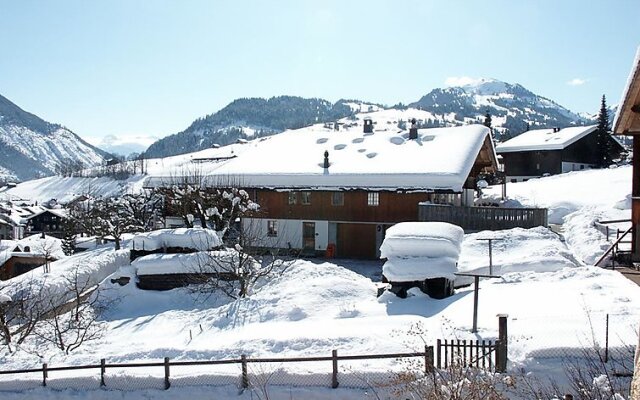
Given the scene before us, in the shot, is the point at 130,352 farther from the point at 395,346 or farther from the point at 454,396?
the point at 454,396

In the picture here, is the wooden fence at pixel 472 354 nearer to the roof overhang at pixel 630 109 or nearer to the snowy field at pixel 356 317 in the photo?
the snowy field at pixel 356 317

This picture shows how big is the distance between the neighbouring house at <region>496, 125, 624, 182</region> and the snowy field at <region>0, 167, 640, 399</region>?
36.2 meters

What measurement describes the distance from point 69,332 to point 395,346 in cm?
1323

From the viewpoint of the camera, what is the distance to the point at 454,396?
6715mm

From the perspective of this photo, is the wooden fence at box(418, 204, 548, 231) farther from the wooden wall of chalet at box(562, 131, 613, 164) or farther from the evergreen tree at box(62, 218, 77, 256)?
the wooden wall of chalet at box(562, 131, 613, 164)

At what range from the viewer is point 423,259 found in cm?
1902

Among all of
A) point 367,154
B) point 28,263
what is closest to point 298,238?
point 367,154

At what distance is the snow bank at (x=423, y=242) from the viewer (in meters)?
19.2

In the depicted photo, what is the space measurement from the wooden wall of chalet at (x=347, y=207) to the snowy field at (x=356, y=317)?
14.7 ft

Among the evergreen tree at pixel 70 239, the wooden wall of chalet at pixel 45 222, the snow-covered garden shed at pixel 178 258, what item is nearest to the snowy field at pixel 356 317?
the snow-covered garden shed at pixel 178 258

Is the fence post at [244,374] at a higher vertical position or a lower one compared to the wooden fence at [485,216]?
lower

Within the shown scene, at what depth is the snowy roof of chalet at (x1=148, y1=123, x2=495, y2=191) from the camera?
29.9 meters

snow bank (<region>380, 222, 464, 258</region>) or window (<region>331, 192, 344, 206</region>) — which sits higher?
window (<region>331, 192, 344, 206</region>)

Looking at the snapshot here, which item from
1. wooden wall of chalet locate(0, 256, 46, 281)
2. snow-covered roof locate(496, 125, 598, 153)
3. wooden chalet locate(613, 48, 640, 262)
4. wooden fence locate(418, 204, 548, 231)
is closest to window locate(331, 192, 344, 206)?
wooden fence locate(418, 204, 548, 231)
